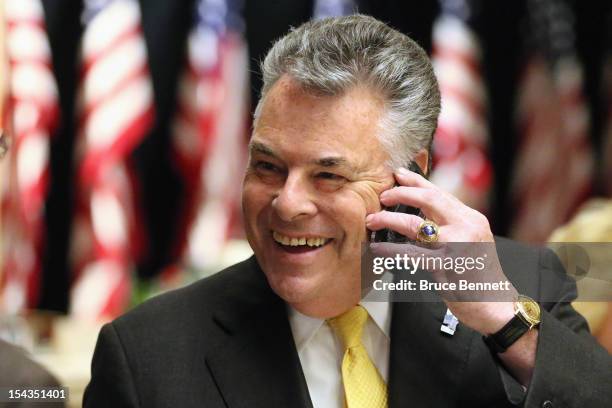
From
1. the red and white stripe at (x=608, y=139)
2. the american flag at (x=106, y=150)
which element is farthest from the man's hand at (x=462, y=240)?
the red and white stripe at (x=608, y=139)

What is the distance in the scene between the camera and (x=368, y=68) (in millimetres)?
2182

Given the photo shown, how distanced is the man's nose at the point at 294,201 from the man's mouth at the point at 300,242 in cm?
6

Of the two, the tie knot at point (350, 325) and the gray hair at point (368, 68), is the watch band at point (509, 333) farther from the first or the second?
the gray hair at point (368, 68)

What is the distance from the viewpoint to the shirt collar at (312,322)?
7.48 feet

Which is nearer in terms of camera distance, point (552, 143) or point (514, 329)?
point (514, 329)

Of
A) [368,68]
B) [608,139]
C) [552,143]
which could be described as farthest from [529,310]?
[608,139]

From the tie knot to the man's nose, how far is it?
31 centimetres

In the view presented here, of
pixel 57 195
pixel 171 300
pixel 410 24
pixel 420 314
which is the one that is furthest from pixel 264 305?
pixel 410 24

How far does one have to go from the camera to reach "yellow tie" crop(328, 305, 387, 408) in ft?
7.23

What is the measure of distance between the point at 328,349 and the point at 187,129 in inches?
117

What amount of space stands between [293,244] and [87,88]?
9.62 ft

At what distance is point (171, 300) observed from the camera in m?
2.34

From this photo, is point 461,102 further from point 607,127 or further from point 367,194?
point 367,194

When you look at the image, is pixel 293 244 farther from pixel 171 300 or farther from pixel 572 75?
pixel 572 75
